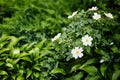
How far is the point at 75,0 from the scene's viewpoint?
558 centimetres

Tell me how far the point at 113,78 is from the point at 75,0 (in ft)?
6.70

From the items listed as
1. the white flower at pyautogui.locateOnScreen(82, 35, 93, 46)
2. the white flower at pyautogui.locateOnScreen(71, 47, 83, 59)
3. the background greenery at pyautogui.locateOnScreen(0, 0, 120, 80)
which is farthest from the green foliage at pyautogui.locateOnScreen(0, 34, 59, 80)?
the white flower at pyautogui.locateOnScreen(82, 35, 93, 46)

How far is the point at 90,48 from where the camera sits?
404 cm

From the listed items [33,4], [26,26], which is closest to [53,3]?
[33,4]

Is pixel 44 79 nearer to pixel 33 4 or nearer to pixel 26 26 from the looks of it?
pixel 26 26

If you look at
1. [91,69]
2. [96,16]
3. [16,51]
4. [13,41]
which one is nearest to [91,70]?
[91,69]

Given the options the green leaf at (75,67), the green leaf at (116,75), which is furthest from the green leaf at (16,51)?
the green leaf at (116,75)

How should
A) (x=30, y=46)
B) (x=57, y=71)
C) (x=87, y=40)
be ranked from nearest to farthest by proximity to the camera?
(x=87, y=40) → (x=57, y=71) → (x=30, y=46)

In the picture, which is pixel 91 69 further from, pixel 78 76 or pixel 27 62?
pixel 27 62

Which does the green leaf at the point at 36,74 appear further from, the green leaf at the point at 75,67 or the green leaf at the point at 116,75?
the green leaf at the point at 116,75

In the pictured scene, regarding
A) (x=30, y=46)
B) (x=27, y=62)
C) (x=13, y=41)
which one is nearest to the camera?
(x=27, y=62)

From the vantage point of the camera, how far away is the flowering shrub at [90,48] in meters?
4.04

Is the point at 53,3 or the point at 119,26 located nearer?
the point at 119,26

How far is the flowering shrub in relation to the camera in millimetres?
4043
